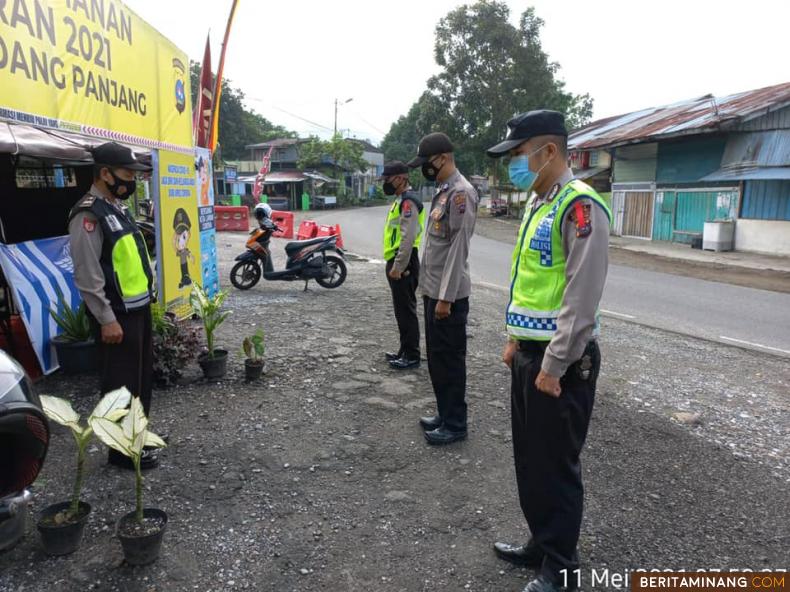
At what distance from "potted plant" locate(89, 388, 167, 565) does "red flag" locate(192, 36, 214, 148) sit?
677 centimetres

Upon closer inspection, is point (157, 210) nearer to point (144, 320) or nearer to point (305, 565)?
point (144, 320)

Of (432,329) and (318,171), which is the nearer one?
(432,329)

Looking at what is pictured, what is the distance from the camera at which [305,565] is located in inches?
96.3

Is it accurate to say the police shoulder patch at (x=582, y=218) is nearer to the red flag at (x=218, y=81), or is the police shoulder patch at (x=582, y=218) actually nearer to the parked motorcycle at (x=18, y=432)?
the parked motorcycle at (x=18, y=432)

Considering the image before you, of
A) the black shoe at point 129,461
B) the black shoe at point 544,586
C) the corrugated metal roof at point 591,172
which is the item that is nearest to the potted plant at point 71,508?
the black shoe at point 129,461

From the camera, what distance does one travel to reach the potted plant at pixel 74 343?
4648mm

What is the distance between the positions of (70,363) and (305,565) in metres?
3.28

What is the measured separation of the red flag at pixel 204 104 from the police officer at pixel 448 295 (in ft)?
18.5

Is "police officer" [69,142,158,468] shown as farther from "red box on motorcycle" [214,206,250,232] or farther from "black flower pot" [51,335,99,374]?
"red box on motorcycle" [214,206,250,232]

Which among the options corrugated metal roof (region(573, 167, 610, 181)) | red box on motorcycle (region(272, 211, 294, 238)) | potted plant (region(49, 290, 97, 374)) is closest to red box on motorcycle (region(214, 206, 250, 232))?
red box on motorcycle (region(272, 211, 294, 238))

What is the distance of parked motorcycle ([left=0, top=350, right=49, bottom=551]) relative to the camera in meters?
1.75

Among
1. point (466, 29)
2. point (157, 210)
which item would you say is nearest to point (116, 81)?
point (157, 210)

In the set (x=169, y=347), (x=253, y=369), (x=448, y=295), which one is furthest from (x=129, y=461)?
(x=448, y=295)

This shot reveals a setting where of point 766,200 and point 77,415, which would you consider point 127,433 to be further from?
point 766,200
